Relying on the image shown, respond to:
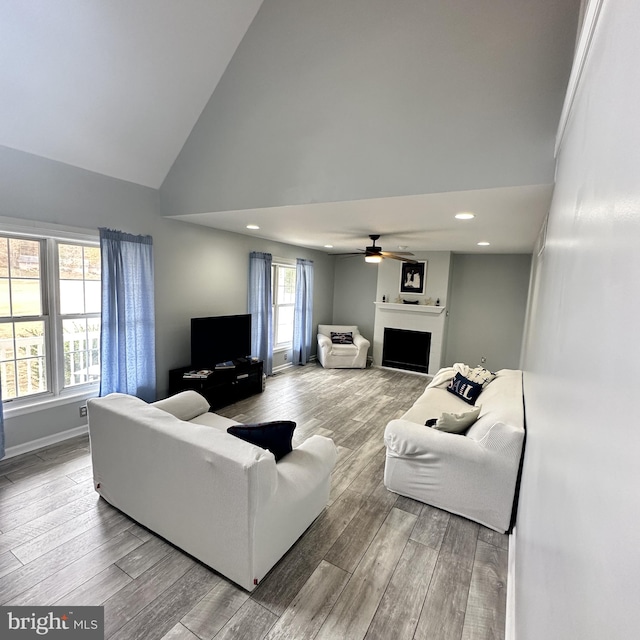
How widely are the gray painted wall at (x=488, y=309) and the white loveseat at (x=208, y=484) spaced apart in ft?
17.7

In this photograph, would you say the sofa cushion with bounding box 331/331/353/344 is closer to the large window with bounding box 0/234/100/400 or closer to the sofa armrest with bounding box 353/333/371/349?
the sofa armrest with bounding box 353/333/371/349

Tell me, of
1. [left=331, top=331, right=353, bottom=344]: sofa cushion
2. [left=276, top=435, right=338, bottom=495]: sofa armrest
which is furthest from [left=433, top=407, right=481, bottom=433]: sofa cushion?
[left=331, top=331, right=353, bottom=344]: sofa cushion

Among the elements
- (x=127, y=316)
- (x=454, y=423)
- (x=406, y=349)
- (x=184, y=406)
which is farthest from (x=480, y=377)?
(x=127, y=316)

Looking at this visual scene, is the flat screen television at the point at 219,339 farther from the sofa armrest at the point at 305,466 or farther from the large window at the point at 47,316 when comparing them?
the sofa armrest at the point at 305,466

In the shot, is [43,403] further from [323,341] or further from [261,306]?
[323,341]

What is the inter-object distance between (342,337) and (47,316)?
16.9 ft

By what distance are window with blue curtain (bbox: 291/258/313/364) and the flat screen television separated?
164cm

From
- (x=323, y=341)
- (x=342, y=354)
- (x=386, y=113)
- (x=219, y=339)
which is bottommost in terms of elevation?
(x=342, y=354)

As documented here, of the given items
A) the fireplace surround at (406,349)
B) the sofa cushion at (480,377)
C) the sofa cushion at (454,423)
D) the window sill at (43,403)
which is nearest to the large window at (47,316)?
the window sill at (43,403)

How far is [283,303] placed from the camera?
6699mm

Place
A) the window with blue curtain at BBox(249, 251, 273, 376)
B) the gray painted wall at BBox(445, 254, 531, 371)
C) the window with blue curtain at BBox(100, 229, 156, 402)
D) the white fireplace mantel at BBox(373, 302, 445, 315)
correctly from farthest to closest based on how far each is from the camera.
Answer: the white fireplace mantel at BBox(373, 302, 445, 315) → the gray painted wall at BBox(445, 254, 531, 371) → the window with blue curtain at BBox(249, 251, 273, 376) → the window with blue curtain at BBox(100, 229, 156, 402)

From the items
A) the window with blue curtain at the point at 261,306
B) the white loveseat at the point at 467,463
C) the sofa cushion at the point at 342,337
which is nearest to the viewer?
the white loveseat at the point at 467,463

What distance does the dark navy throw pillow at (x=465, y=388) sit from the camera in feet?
12.5

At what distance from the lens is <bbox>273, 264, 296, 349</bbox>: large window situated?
21.3ft
